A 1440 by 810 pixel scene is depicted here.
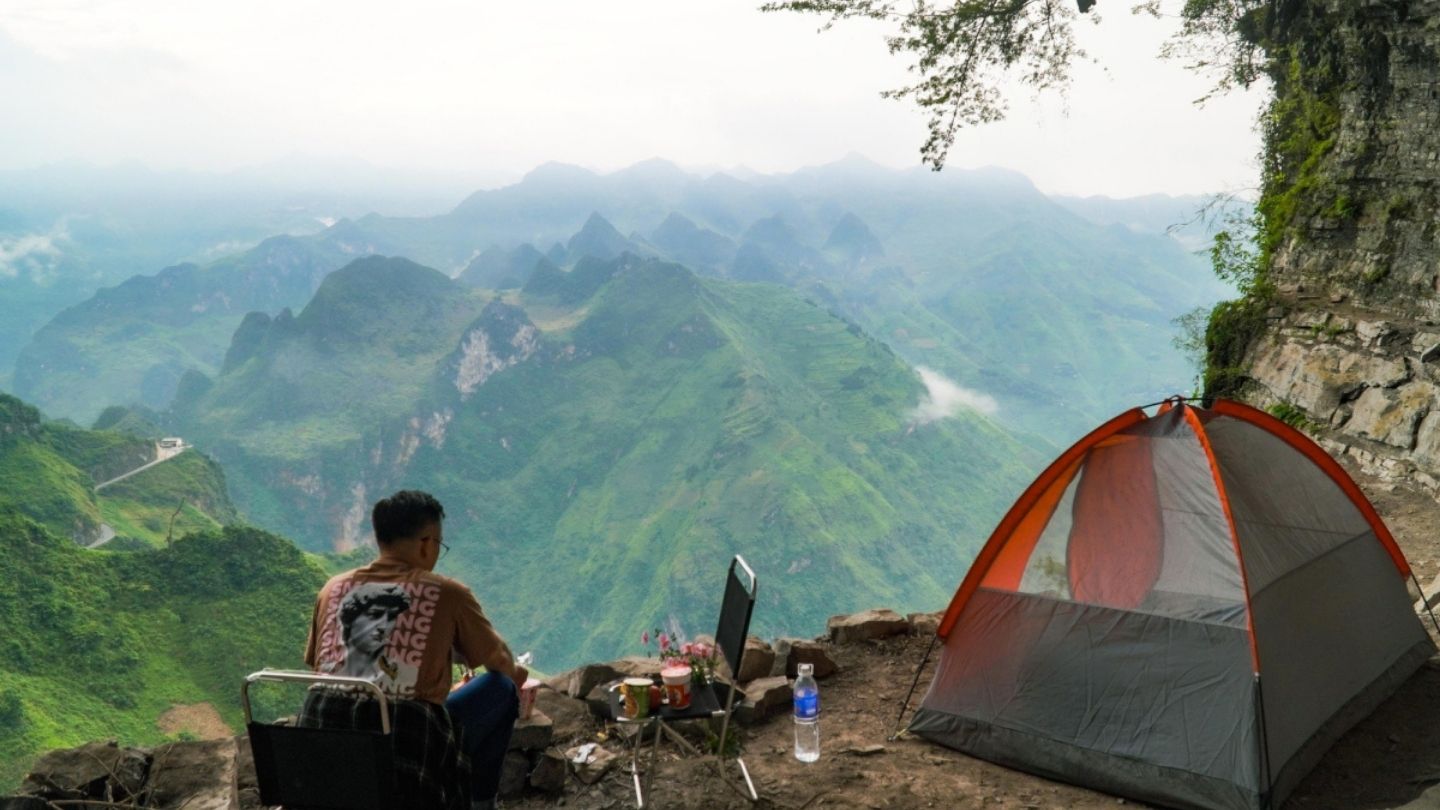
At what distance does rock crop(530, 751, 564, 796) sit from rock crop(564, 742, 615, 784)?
100 mm

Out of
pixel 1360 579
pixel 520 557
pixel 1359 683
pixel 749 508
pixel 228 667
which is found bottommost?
pixel 520 557

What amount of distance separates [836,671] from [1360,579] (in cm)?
319

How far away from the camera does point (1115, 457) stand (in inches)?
208

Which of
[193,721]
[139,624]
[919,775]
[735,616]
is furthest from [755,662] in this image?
[139,624]

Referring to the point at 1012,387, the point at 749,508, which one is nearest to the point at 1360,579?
the point at 749,508

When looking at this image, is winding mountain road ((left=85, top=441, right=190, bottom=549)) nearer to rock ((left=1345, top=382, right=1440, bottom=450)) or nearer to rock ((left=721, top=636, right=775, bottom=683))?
rock ((left=721, top=636, right=775, bottom=683))

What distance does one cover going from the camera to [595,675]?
6062mm

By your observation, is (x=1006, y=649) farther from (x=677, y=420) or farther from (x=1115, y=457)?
(x=677, y=420)

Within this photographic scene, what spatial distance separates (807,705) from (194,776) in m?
3.15

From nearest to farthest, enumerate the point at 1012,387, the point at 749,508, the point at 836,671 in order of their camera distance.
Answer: the point at 836,671, the point at 749,508, the point at 1012,387

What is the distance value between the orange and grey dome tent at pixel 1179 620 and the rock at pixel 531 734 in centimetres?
206

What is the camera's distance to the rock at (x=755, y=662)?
6.12m

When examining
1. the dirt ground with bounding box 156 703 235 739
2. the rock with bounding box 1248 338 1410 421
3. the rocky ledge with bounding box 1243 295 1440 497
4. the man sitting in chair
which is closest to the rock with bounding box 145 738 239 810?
the man sitting in chair

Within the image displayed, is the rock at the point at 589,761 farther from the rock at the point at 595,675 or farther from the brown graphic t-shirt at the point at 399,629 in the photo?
the brown graphic t-shirt at the point at 399,629
